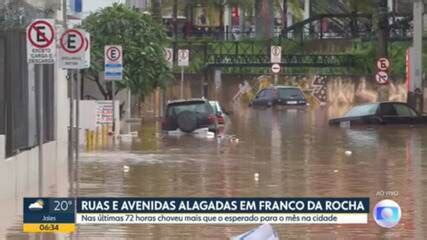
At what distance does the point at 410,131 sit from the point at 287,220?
28.9 meters

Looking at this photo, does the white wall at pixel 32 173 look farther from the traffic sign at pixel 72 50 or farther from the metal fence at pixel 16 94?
the traffic sign at pixel 72 50

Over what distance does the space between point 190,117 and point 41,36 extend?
2335cm

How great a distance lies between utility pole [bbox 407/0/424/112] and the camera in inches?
1876

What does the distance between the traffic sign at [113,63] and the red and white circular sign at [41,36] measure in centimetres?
1805

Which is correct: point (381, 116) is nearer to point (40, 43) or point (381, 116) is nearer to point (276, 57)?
point (276, 57)

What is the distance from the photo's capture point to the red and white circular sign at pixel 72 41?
49.6ft

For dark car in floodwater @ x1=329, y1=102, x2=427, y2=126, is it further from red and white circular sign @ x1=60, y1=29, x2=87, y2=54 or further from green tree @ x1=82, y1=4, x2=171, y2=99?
red and white circular sign @ x1=60, y1=29, x2=87, y2=54

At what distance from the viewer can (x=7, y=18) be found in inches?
693

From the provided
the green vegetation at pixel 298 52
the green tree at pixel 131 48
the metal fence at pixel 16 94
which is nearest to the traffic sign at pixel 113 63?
the green tree at pixel 131 48

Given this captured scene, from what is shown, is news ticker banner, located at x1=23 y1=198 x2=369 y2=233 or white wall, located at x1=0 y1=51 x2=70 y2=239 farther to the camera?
white wall, located at x1=0 y1=51 x2=70 y2=239

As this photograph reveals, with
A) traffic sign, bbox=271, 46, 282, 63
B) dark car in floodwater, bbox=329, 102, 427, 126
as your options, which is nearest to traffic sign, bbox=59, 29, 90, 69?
dark car in floodwater, bbox=329, 102, 427, 126

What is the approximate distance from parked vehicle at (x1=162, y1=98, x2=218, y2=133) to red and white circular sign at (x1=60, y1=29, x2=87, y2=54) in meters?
21.4

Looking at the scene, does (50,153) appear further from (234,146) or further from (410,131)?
(410,131)

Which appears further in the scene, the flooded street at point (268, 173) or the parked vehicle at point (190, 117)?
the parked vehicle at point (190, 117)
